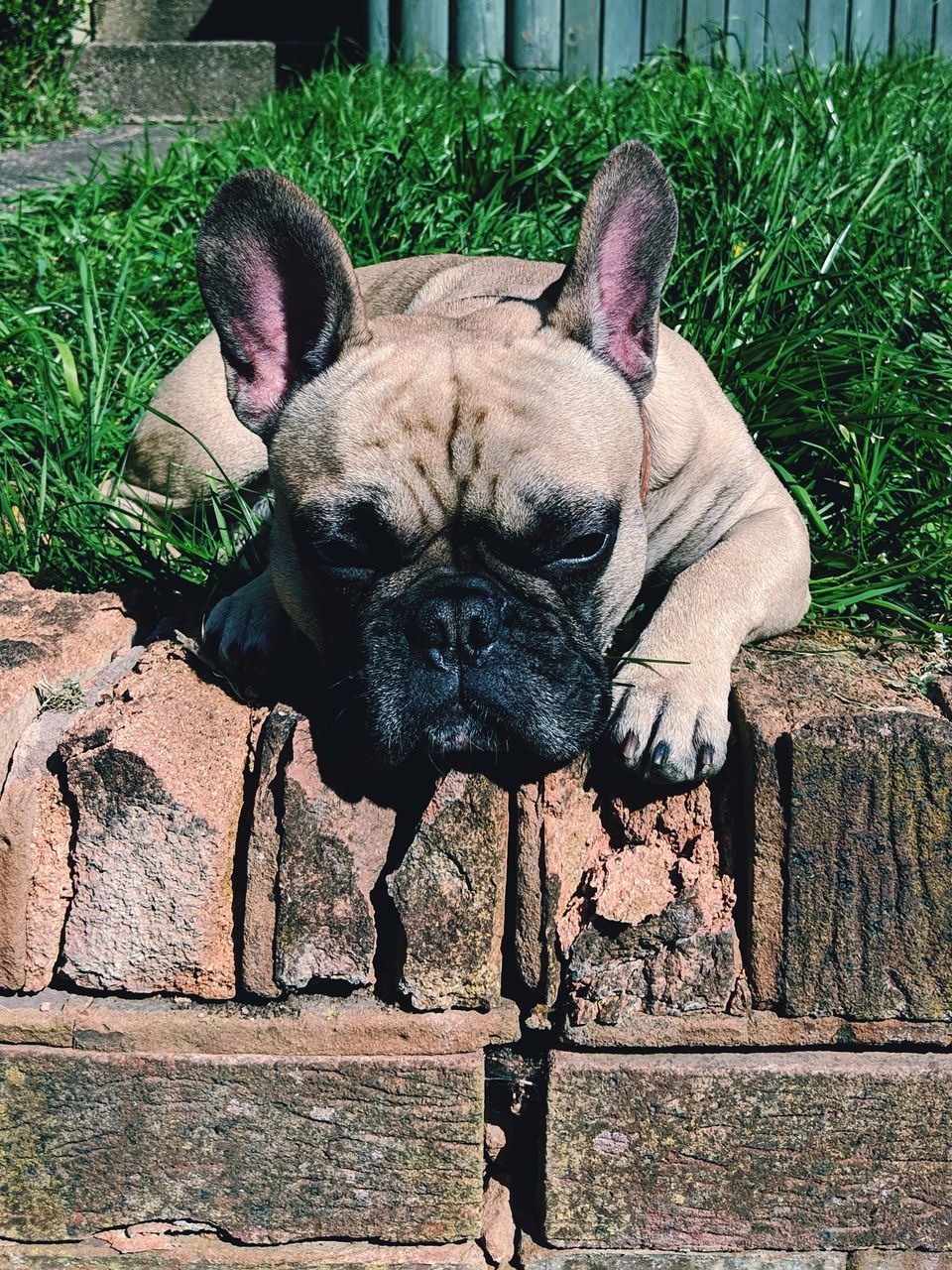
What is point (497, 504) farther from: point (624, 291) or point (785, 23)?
point (785, 23)

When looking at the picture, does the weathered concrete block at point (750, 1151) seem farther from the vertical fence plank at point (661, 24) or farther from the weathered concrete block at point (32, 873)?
the vertical fence plank at point (661, 24)

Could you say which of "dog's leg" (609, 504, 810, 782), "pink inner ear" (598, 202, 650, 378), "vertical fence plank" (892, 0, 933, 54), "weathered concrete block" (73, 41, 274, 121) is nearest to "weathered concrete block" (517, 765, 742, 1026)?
"dog's leg" (609, 504, 810, 782)

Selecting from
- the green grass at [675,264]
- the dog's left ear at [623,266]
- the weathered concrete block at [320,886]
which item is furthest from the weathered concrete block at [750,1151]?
the dog's left ear at [623,266]

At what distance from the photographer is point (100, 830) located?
196 cm

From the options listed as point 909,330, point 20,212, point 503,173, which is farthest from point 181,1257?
point 20,212

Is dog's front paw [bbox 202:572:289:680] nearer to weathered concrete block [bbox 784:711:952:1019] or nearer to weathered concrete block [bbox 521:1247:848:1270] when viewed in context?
weathered concrete block [bbox 784:711:952:1019]

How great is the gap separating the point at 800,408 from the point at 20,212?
2.84 m

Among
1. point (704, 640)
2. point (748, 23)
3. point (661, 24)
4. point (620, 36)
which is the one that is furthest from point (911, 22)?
point (704, 640)

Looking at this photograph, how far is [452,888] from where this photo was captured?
1.93 m

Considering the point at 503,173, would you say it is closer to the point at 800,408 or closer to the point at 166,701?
the point at 800,408

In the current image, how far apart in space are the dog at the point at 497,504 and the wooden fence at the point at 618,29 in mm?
4712

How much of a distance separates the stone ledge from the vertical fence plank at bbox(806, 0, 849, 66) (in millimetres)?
6197

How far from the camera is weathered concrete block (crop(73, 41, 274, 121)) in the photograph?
7.67m

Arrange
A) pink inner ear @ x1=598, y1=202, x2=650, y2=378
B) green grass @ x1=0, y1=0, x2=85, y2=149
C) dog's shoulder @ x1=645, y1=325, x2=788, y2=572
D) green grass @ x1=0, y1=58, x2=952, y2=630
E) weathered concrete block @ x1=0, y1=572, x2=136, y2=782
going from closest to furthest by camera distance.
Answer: weathered concrete block @ x1=0, y1=572, x2=136, y2=782 < pink inner ear @ x1=598, y1=202, x2=650, y2=378 < dog's shoulder @ x1=645, y1=325, x2=788, y2=572 < green grass @ x1=0, y1=58, x2=952, y2=630 < green grass @ x1=0, y1=0, x2=85, y2=149
